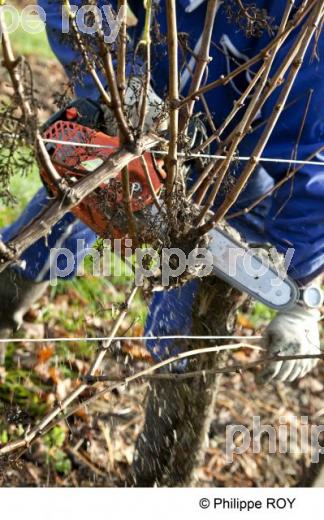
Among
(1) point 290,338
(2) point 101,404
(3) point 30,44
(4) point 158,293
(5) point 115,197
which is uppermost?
(3) point 30,44

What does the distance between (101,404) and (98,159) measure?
1.53 metres

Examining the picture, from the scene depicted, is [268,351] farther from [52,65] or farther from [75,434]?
[52,65]

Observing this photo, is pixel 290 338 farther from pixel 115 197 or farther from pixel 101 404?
pixel 101 404

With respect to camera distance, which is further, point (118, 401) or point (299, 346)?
point (118, 401)

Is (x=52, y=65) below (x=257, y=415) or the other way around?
the other way around

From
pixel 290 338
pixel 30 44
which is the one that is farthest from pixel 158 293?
pixel 30 44

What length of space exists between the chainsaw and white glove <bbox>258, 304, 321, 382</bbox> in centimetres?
13

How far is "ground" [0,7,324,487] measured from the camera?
251cm

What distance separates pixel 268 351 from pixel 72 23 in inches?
49.8

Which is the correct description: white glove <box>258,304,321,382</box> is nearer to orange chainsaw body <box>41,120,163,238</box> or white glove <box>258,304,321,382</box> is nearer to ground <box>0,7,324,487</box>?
ground <box>0,7,324,487</box>

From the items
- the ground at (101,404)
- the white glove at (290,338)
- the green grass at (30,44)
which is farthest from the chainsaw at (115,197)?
the green grass at (30,44)

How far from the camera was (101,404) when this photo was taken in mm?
2826

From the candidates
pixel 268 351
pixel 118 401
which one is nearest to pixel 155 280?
pixel 268 351
